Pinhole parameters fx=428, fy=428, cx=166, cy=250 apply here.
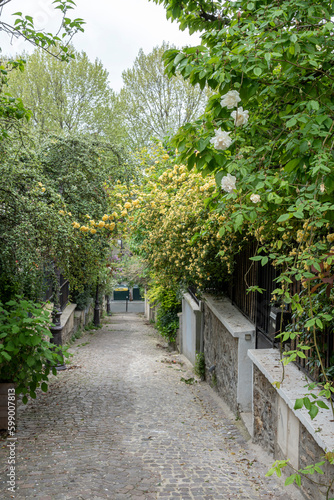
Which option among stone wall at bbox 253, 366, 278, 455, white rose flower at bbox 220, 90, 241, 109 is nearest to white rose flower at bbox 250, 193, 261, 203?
white rose flower at bbox 220, 90, 241, 109

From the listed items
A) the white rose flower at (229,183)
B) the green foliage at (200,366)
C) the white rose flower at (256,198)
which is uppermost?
the white rose flower at (229,183)

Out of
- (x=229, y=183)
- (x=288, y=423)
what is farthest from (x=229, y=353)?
(x=229, y=183)

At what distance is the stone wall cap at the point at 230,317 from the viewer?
6566 millimetres

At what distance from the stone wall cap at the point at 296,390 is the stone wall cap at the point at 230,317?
1134mm

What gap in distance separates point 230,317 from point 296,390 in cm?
331

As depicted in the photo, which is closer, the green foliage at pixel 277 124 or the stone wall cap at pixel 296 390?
the green foliage at pixel 277 124

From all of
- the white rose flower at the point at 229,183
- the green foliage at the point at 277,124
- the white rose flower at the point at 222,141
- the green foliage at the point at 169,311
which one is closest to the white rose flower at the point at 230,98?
the green foliage at the point at 277,124

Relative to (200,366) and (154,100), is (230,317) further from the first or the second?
(154,100)

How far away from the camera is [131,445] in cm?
520

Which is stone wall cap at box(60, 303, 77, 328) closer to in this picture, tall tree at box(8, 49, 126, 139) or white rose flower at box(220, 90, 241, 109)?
tall tree at box(8, 49, 126, 139)

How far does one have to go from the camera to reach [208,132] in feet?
10.3

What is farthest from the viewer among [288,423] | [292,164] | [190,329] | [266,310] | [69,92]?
[69,92]

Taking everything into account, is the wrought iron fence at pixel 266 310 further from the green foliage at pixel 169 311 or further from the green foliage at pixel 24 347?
the green foliage at pixel 169 311

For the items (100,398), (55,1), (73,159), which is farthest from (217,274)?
(55,1)
